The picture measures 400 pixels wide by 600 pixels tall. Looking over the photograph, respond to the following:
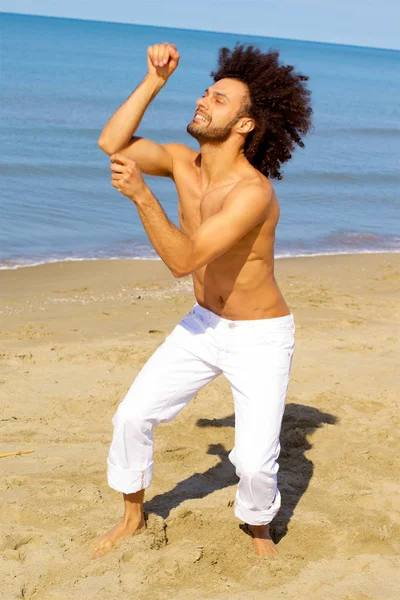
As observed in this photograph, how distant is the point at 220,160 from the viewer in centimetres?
412

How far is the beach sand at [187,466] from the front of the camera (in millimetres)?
3910

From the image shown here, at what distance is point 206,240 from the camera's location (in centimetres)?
358

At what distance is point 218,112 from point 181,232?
0.74 m

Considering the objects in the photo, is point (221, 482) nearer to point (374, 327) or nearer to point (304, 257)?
point (374, 327)

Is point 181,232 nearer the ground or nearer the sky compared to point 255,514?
nearer the sky

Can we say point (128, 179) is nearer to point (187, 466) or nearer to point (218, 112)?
point (218, 112)

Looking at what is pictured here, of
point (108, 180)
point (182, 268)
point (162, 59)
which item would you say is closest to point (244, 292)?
point (182, 268)

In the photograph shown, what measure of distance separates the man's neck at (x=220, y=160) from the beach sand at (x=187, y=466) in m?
1.68

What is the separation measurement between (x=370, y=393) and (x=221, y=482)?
182 centimetres

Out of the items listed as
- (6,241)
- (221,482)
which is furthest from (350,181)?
(221,482)

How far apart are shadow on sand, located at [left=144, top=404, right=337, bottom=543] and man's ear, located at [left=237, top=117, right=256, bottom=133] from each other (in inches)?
76.0

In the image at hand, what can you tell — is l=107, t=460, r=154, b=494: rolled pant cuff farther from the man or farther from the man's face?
the man's face

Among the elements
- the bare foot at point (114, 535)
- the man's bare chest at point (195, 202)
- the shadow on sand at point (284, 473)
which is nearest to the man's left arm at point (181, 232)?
the man's bare chest at point (195, 202)

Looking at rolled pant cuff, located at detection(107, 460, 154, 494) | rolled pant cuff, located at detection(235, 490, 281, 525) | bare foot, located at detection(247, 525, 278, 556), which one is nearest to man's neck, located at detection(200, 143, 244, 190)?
rolled pant cuff, located at detection(107, 460, 154, 494)
